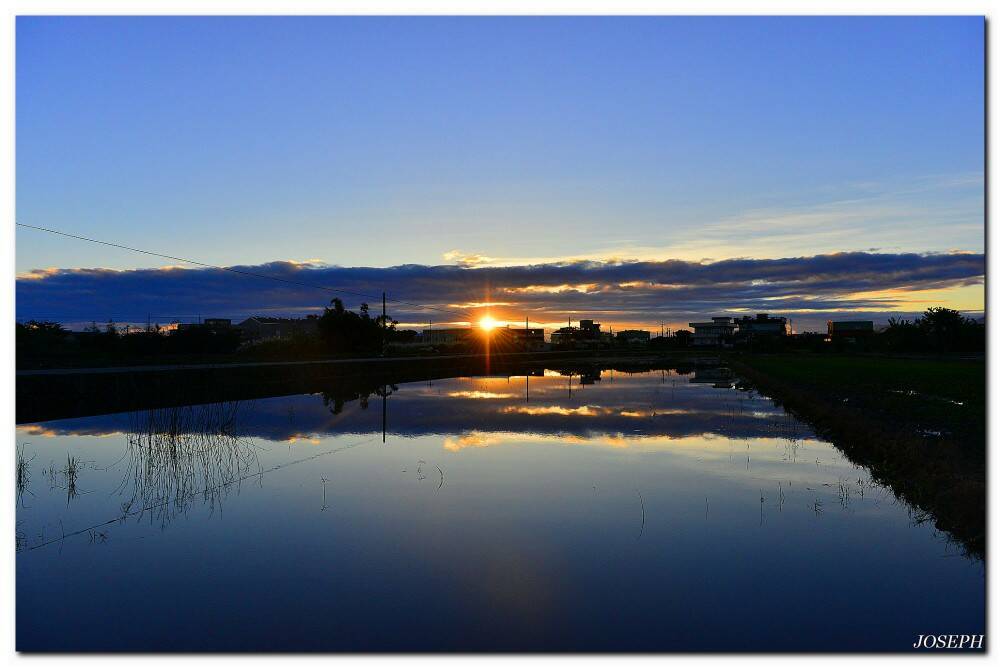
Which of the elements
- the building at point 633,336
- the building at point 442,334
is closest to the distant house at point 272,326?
the building at point 442,334

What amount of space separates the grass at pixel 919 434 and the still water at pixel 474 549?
43 centimetres

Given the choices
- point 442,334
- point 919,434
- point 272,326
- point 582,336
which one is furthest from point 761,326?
point 919,434

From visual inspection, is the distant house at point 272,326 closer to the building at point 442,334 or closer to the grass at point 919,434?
the building at point 442,334

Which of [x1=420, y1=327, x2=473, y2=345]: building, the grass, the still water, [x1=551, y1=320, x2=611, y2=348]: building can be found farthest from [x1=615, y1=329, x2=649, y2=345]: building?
the still water

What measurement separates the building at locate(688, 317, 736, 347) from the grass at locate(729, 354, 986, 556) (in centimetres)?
10008

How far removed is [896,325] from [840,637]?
9242 cm

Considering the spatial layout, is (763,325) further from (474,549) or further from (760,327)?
(474,549)

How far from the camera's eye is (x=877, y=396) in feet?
73.8

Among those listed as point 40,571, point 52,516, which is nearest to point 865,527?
point 40,571

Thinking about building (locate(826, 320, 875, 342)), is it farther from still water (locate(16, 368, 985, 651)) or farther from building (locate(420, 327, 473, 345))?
still water (locate(16, 368, 985, 651))

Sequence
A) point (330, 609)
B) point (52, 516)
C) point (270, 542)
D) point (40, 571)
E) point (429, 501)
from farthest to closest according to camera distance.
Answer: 1. point (429, 501)
2. point (52, 516)
3. point (270, 542)
4. point (40, 571)
5. point (330, 609)

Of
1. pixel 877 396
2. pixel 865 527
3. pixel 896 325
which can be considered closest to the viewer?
pixel 865 527

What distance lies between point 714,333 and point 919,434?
5117 inches

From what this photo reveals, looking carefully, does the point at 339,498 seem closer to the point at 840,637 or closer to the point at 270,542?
the point at 270,542
